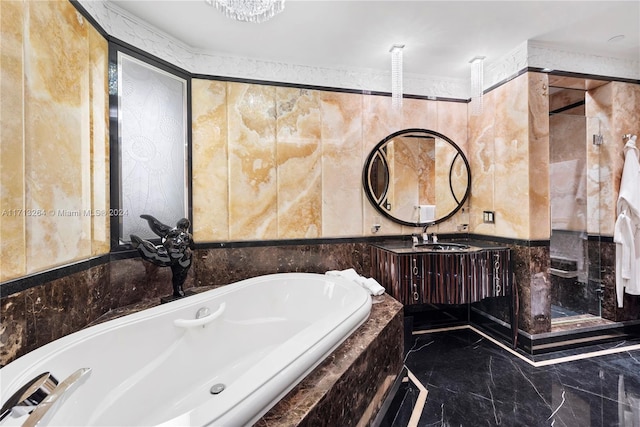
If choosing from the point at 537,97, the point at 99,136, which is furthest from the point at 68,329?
the point at 537,97

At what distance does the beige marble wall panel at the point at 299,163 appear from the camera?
235cm

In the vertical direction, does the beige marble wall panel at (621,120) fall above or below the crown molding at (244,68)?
below

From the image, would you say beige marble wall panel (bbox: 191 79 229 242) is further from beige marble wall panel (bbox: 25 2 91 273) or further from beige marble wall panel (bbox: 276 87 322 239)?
beige marble wall panel (bbox: 25 2 91 273)

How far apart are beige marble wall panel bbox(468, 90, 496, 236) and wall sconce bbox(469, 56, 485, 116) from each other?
30cm

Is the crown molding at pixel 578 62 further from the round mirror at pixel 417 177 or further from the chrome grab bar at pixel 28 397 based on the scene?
the chrome grab bar at pixel 28 397

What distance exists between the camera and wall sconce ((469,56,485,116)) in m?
2.24

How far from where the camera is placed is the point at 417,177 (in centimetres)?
266

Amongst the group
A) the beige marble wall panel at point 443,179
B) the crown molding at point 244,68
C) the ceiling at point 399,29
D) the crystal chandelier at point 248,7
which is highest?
the ceiling at point 399,29

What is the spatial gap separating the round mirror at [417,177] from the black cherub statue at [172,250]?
61.3 inches

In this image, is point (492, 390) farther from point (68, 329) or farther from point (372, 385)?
point (68, 329)

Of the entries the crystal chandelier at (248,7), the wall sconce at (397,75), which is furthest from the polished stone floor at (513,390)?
the crystal chandelier at (248,7)

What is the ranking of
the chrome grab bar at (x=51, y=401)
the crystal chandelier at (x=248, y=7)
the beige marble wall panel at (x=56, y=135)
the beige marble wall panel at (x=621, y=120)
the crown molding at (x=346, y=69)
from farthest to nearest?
the beige marble wall panel at (x=621, y=120), the crown molding at (x=346, y=69), the crystal chandelier at (x=248, y=7), the beige marble wall panel at (x=56, y=135), the chrome grab bar at (x=51, y=401)

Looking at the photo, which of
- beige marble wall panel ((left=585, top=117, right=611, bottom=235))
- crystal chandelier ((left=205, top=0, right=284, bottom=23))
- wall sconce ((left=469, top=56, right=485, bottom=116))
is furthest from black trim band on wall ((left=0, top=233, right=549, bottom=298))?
crystal chandelier ((left=205, top=0, right=284, bottom=23))

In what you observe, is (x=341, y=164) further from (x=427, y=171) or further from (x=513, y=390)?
(x=513, y=390)
